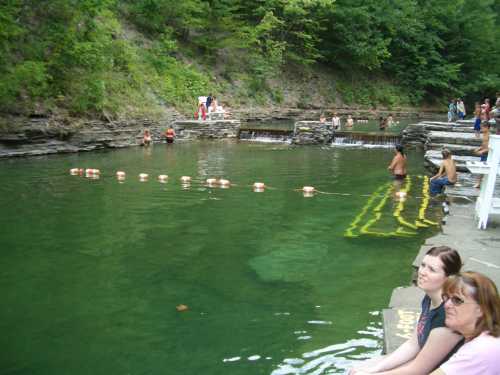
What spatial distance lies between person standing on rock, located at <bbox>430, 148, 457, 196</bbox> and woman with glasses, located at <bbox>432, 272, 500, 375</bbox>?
10.4 meters

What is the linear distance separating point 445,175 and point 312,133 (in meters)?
12.8

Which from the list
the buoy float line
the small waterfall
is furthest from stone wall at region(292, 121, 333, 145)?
the buoy float line

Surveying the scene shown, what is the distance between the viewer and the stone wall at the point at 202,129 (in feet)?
86.8

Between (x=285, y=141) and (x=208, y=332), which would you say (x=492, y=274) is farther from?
(x=285, y=141)

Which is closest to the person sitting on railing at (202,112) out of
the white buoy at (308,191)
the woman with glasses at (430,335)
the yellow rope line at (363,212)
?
the yellow rope line at (363,212)

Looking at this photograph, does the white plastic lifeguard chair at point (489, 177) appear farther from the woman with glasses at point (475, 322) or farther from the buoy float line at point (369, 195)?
the woman with glasses at point (475, 322)

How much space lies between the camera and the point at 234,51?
121 ft

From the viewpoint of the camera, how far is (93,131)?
22.1m

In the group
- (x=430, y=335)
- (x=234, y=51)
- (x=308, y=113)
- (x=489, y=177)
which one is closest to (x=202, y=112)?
(x=234, y=51)

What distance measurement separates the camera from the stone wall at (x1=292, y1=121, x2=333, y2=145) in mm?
25531

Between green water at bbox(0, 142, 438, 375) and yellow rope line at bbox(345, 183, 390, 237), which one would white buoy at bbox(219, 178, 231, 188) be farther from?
yellow rope line at bbox(345, 183, 390, 237)

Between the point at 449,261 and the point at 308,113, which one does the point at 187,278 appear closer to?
the point at 449,261

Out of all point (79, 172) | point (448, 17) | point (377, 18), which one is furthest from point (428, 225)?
point (448, 17)

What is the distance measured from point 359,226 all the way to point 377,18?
35658 mm
